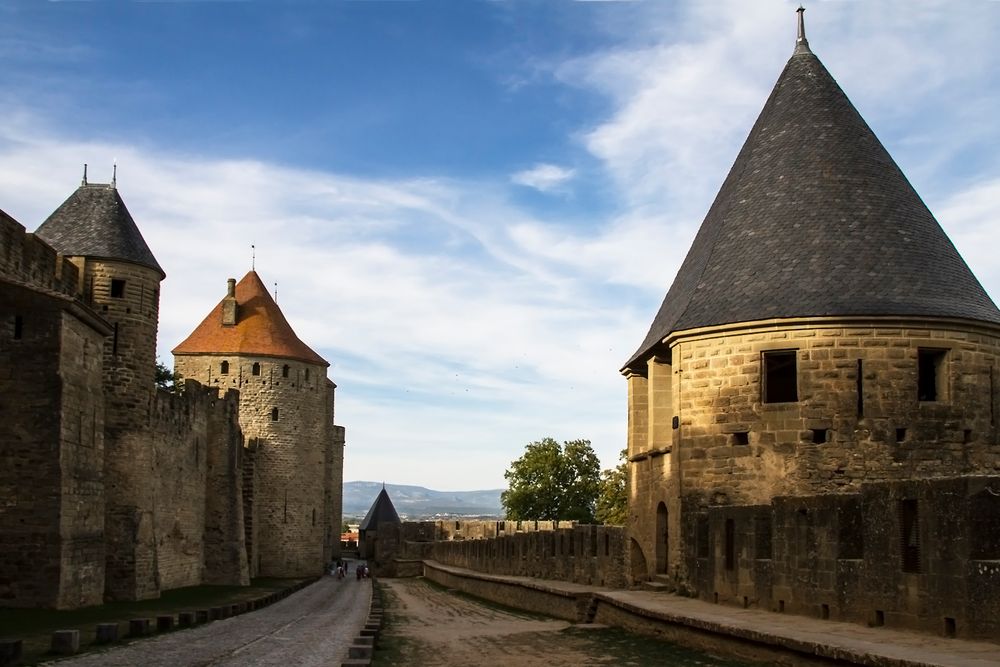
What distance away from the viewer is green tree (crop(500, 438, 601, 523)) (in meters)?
68.8

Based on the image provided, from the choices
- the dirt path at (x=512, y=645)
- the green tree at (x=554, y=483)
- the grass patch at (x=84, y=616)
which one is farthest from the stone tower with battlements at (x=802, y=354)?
the green tree at (x=554, y=483)

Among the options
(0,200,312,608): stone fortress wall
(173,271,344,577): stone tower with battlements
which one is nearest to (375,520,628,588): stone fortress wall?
(173,271,344,577): stone tower with battlements

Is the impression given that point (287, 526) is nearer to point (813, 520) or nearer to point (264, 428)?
point (264, 428)

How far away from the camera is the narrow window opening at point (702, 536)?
1506cm

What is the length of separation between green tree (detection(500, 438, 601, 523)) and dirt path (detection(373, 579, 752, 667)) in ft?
158

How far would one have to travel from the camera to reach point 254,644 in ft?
48.1

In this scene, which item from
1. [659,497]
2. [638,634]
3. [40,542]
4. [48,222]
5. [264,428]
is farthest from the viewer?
[264,428]

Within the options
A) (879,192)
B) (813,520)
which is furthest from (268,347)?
(813,520)

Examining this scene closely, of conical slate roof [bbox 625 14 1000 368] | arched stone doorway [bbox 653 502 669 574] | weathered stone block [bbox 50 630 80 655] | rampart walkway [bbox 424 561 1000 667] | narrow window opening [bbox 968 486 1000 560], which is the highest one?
conical slate roof [bbox 625 14 1000 368]

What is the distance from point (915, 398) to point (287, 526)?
34596 mm

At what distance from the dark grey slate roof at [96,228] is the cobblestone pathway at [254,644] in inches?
350

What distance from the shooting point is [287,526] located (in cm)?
4641

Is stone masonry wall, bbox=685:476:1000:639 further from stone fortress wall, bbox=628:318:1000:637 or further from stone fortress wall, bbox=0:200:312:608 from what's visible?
stone fortress wall, bbox=0:200:312:608

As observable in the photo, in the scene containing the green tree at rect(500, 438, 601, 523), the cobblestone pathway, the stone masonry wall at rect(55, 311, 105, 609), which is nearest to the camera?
the cobblestone pathway
